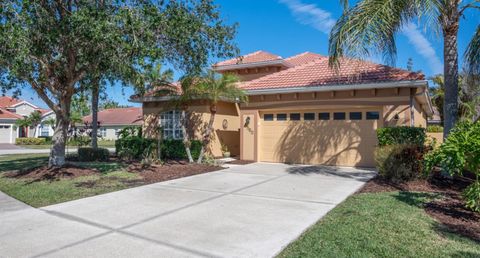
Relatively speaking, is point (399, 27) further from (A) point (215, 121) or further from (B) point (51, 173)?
(B) point (51, 173)

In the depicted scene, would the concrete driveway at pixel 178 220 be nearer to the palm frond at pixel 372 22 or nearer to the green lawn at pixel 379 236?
the green lawn at pixel 379 236

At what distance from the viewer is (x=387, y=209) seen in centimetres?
650

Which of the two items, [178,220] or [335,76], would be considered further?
[335,76]

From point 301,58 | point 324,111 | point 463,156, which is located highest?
point 301,58

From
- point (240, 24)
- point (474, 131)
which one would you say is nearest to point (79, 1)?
point (240, 24)

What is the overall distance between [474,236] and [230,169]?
28.6ft

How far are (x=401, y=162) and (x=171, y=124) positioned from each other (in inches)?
474

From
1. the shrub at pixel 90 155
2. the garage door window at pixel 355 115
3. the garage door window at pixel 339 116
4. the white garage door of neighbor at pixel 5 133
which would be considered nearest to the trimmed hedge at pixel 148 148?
the shrub at pixel 90 155

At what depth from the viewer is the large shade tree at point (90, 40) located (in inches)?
318

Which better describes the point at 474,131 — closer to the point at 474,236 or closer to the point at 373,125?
the point at 474,236

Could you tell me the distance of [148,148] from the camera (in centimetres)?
1644

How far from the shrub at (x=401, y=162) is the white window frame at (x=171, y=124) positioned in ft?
35.4

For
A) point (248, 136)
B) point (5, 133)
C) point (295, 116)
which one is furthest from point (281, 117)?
point (5, 133)

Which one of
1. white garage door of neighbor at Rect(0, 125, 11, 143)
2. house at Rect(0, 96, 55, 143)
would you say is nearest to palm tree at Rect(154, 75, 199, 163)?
house at Rect(0, 96, 55, 143)
